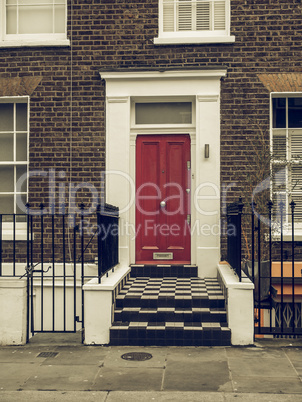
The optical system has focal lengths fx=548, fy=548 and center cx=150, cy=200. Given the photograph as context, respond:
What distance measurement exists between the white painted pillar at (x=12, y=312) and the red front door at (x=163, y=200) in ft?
8.59

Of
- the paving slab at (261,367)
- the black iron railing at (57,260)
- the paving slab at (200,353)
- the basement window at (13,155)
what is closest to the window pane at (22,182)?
the basement window at (13,155)

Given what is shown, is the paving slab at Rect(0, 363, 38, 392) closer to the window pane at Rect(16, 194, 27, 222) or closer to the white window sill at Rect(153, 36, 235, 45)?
the window pane at Rect(16, 194, 27, 222)

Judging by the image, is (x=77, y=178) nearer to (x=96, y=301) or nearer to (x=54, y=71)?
(x=54, y=71)

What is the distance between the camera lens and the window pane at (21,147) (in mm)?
9508

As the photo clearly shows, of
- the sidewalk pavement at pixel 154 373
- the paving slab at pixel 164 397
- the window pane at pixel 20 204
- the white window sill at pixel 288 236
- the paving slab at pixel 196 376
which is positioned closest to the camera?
the paving slab at pixel 164 397

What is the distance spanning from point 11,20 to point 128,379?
6.76 metres

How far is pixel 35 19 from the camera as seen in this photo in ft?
31.3

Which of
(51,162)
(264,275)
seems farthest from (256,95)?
(51,162)

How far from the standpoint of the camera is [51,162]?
30.3 ft

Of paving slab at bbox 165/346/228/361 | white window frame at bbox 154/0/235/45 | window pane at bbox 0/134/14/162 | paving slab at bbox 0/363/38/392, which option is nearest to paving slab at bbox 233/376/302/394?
paving slab at bbox 165/346/228/361

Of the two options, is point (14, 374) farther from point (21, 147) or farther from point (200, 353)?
point (21, 147)

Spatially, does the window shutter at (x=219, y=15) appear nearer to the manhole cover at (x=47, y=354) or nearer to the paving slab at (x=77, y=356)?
the paving slab at (x=77, y=356)

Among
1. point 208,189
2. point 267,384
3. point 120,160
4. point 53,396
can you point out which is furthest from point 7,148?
point 267,384

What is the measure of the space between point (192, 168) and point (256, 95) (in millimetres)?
1593
